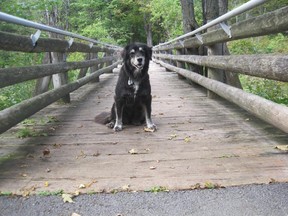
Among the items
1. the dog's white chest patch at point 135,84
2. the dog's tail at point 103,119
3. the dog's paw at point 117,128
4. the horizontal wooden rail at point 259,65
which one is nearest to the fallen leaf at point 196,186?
the horizontal wooden rail at point 259,65

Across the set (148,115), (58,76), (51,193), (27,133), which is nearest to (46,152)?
(27,133)

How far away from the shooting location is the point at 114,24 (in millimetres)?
36906

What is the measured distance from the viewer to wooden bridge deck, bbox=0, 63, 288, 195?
2.63 m

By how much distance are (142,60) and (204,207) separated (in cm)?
260

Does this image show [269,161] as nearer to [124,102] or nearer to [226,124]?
[226,124]

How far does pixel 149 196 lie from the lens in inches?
94.1

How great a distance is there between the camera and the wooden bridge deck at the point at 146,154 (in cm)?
263

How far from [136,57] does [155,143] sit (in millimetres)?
1324

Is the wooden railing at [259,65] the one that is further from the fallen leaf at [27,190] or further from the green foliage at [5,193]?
the green foliage at [5,193]

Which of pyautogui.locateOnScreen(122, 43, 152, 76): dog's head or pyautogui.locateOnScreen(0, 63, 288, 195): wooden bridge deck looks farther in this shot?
pyautogui.locateOnScreen(122, 43, 152, 76): dog's head

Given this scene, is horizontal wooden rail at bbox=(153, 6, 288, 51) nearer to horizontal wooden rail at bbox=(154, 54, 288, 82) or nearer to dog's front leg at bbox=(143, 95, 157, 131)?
horizontal wooden rail at bbox=(154, 54, 288, 82)

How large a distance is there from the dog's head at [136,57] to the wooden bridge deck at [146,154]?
0.82 meters

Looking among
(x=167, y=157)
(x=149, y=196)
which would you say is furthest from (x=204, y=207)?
(x=167, y=157)

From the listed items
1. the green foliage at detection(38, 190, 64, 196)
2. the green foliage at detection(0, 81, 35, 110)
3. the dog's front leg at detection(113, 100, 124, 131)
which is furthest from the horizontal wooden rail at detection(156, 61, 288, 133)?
the green foliage at detection(0, 81, 35, 110)
